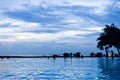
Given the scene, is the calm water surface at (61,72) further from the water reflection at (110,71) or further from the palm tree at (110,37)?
the palm tree at (110,37)

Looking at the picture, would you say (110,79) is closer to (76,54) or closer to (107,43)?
(107,43)

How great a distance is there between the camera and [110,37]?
226ft

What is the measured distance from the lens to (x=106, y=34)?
69.4 metres

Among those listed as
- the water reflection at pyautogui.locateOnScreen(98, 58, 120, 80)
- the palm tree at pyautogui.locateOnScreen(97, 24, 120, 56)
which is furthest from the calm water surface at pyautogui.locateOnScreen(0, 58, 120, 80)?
the palm tree at pyautogui.locateOnScreen(97, 24, 120, 56)

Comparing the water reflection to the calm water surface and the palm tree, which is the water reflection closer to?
the calm water surface

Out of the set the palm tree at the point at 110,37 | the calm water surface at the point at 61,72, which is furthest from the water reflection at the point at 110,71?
the palm tree at the point at 110,37

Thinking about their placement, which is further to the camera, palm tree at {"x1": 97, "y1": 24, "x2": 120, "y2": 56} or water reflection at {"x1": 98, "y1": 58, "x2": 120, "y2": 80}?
palm tree at {"x1": 97, "y1": 24, "x2": 120, "y2": 56}

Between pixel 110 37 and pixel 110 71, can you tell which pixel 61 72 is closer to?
pixel 110 71

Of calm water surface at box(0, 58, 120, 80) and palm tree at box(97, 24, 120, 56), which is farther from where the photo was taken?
palm tree at box(97, 24, 120, 56)

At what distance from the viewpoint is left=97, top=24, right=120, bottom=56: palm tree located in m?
68.7

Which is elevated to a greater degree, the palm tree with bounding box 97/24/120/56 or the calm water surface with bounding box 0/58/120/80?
the palm tree with bounding box 97/24/120/56

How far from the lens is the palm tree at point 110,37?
6872 cm

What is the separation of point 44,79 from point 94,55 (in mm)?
66620

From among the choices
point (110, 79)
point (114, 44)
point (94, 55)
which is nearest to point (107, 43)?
point (114, 44)
